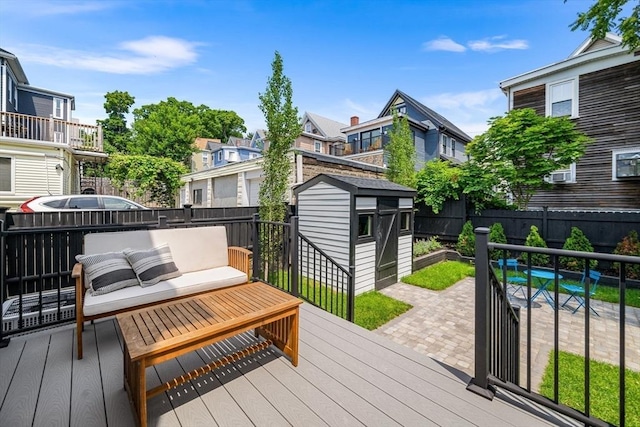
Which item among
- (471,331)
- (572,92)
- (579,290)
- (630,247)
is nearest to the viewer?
(471,331)

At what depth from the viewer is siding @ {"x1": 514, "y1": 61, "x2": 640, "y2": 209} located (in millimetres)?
9492

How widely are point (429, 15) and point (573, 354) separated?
9167 millimetres

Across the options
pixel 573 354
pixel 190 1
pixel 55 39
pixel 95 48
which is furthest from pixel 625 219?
pixel 95 48

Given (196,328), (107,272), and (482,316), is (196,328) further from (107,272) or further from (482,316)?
(482,316)

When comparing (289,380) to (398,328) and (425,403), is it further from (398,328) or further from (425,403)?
(398,328)

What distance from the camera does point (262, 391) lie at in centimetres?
192

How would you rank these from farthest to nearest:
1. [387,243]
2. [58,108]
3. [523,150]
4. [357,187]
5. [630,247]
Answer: [58,108], [523,150], [387,243], [630,247], [357,187]

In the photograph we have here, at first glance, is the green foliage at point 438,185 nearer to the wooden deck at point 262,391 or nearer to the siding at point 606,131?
the siding at point 606,131

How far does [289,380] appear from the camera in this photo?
6.71 feet

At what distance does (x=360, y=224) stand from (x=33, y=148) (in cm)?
1190

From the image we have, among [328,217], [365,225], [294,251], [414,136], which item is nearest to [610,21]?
[365,225]

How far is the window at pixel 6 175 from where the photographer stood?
9461 mm

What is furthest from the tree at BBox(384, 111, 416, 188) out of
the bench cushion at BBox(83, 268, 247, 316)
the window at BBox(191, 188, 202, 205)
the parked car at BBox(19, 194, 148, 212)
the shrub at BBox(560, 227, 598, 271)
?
the window at BBox(191, 188, 202, 205)

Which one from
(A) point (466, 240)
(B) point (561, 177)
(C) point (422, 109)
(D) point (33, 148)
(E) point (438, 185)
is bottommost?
(A) point (466, 240)
